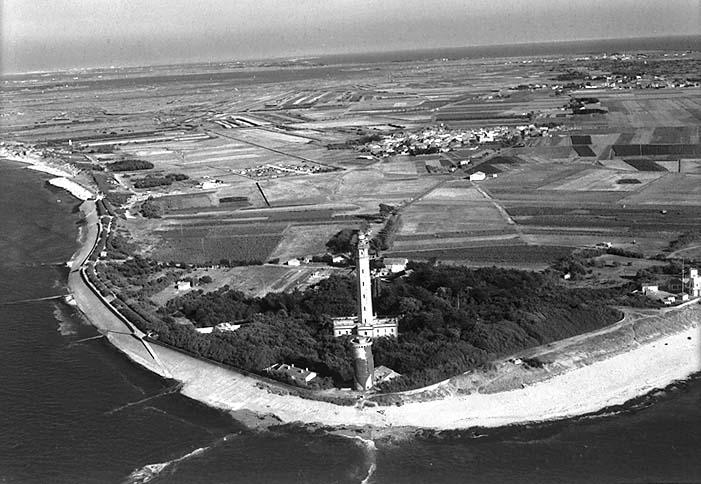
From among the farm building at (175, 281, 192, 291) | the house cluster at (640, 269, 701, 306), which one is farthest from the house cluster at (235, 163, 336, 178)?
the house cluster at (640, 269, 701, 306)

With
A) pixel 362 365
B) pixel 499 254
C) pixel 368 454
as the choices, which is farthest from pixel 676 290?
pixel 368 454

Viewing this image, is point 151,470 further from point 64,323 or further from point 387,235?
point 387,235

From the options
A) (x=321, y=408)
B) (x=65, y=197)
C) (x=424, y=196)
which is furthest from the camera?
(x=65, y=197)

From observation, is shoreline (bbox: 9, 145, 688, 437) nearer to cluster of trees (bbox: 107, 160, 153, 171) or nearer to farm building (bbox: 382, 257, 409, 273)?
farm building (bbox: 382, 257, 409, 273)

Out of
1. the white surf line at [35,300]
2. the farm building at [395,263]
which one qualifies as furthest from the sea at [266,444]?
Result: the farm building at [395,263]

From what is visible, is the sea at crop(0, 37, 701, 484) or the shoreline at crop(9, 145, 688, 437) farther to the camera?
the shoreline at crop(9, 145, 688, 437)

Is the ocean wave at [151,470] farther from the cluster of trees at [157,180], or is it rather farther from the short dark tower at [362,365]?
the cluster of trees at [157,180]

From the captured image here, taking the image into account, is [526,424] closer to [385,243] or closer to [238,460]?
[238,460]

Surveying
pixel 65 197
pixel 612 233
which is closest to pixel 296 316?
pixel 612 233
